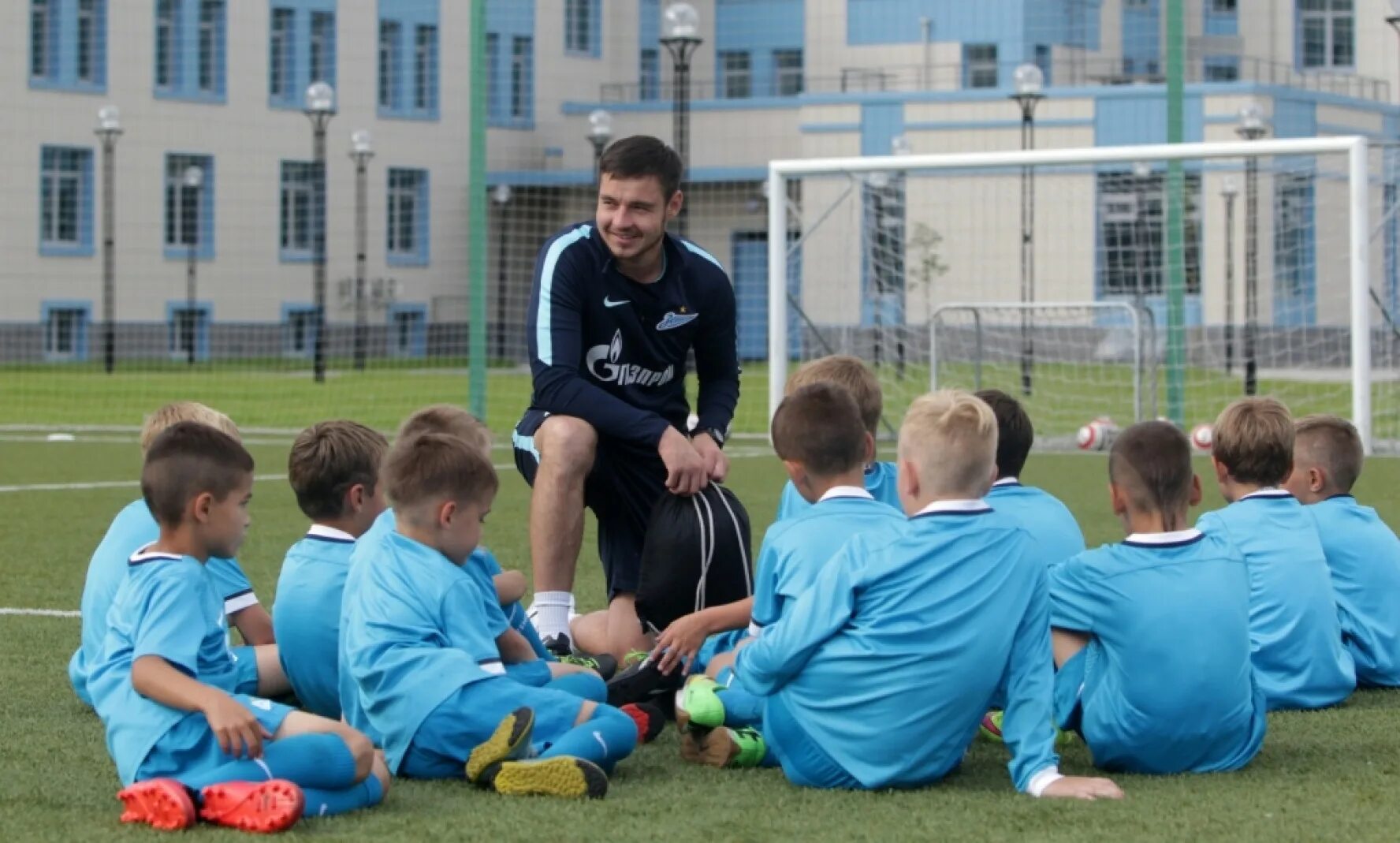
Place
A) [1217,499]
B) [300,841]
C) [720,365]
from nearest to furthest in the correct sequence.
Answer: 1. [300,841]
2. [720,365]
3. [1217,499]

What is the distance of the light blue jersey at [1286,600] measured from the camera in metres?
5.00

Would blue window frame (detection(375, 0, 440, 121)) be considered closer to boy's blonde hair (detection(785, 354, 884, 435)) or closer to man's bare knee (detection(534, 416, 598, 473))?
man's bare knee (detection(534, 416, 598, 473))

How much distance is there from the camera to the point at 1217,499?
421 inches

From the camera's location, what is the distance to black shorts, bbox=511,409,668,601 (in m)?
5.74

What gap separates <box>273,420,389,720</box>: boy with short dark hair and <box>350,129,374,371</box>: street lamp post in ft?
77.3

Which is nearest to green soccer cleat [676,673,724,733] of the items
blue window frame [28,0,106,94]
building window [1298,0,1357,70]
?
blue window frame [28,0,106,94]

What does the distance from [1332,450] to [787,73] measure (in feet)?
122

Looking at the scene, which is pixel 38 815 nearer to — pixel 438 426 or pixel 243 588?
pixel 243 588

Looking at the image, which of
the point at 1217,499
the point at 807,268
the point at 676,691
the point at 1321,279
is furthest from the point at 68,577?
the point at 1321,279

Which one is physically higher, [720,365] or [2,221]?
[2,221]

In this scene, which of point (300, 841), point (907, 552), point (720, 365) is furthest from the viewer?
point (720, 365)

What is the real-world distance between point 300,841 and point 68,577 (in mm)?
4389

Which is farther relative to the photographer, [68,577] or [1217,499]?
[1217,499]

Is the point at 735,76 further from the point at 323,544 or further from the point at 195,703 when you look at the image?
the point at 195,703
